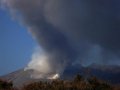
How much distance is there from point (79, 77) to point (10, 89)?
898 cm

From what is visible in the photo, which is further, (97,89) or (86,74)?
(86,74)

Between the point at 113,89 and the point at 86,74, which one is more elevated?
the point at 86,74

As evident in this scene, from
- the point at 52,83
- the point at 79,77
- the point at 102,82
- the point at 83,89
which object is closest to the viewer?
the point at 83,89

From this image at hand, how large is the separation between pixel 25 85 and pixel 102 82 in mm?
7483

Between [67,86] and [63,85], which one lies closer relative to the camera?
[67,86]

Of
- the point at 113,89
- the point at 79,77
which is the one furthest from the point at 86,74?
the point at 113,89

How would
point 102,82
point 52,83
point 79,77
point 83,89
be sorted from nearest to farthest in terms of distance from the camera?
point 83,89 → point 52,83 → point 102,82 → point 79,77

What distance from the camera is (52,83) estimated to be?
3409 centimetres

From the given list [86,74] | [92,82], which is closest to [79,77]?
[86,74]

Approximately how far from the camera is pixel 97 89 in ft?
111

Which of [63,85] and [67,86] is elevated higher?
[63,85]

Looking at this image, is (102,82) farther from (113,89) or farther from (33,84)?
(33,84)

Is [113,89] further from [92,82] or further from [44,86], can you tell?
[44,86]

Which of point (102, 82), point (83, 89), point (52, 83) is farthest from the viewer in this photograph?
point (102, 82)
